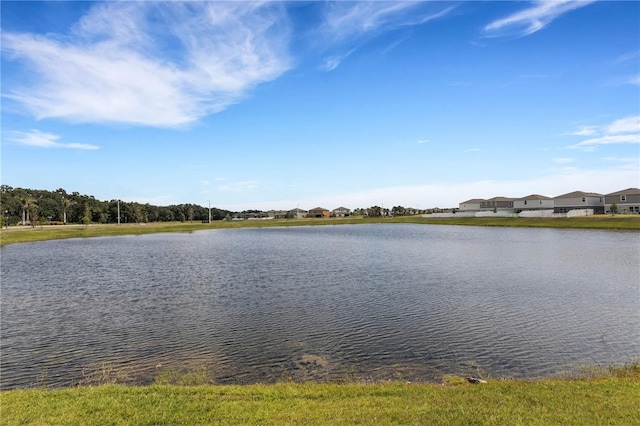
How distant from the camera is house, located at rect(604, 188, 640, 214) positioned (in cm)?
13088

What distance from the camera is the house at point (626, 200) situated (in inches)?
5153

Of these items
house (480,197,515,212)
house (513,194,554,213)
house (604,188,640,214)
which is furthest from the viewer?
house (480,197,515,212)

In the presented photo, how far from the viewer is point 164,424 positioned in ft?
30.7

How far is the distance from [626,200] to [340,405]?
160 metres

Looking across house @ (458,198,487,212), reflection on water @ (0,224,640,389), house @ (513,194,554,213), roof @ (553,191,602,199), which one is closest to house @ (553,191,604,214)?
roof @ (553,191,602,199)

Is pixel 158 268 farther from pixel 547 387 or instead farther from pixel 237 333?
pixel 547 387

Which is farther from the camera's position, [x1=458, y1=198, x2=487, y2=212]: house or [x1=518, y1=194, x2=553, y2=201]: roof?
[x1=458, y1=198, x2=487, y2=212]: house

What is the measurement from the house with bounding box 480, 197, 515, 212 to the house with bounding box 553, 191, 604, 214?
2096 cm

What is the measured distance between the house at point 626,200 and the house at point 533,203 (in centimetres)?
1992

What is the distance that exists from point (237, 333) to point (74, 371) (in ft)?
23.3

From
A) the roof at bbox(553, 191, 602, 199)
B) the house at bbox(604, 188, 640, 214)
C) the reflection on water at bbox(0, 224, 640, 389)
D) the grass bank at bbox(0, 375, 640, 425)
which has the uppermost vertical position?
the roof at bbox(553, 191, 602, 199)

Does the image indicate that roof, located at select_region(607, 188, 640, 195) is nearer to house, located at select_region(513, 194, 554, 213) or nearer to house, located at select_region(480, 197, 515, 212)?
house, located at select_region(513, 194, 554, 213)

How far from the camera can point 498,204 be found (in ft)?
589

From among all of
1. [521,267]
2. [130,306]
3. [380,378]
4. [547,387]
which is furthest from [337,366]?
[521,267]
